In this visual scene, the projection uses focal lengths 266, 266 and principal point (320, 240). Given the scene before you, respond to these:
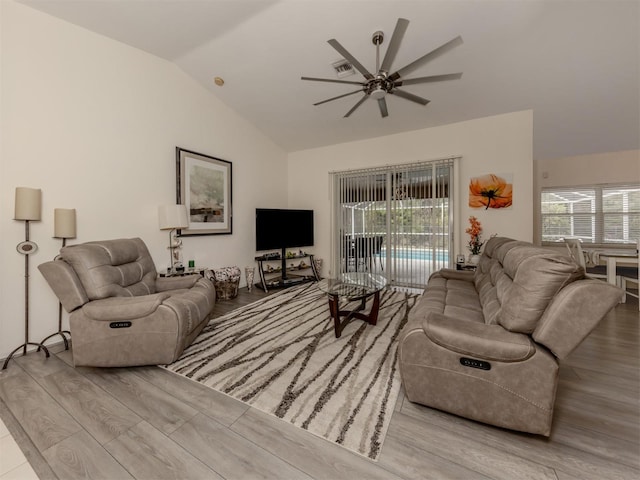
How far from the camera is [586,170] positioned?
17.0 feet

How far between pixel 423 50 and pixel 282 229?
3.23 m

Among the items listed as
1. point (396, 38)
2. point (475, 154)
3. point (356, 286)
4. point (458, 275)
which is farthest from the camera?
point (475, 154)

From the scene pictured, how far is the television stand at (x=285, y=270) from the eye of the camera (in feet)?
15.2

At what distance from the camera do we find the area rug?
5.02 feet

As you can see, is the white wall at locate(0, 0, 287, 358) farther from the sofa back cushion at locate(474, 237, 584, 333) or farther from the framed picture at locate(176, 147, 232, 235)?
the sofa back cushion at locate(474, 237, 584, 333)

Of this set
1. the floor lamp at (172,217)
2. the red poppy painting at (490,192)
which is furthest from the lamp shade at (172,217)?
the red poppy painting at (490,192)

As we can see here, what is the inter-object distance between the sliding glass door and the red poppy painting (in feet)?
1.06

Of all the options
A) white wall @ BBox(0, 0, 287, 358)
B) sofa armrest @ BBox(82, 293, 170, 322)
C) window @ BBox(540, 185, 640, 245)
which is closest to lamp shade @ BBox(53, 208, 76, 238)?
white wall @ BBox(0, 0, 287, 358)

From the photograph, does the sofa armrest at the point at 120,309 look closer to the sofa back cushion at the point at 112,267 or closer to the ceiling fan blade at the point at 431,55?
the sofa back cushion at the point at 112,267

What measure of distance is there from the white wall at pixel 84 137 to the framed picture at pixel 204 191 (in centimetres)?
11

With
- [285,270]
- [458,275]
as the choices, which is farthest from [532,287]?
[285,270]

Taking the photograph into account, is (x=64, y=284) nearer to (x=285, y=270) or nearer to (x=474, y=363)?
(x=474, y=363)

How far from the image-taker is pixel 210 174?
13.4 ft

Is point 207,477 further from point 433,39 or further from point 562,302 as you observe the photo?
point 433,39
